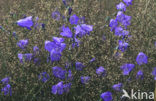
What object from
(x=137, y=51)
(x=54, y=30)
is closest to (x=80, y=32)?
(x=54, y=30)

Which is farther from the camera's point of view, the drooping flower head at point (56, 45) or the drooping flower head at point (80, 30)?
the drooping flower head at point (80, 30)

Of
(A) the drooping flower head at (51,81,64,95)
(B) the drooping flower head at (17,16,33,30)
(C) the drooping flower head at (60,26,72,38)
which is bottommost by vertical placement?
(A) the drooping flower head at (51,81,64,95)

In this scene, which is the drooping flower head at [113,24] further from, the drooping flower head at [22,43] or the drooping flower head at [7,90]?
the drooping flower head at [7,90]

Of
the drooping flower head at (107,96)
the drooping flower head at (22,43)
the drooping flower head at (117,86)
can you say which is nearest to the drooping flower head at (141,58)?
the drooping flower head at (117,86)

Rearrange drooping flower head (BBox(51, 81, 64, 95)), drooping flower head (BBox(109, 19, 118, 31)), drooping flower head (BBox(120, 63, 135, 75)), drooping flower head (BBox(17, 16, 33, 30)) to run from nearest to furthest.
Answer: drooping flower head (BBox(120, 63, 135, 75))
drooping flower head (BBox(51, 81, 64, 95))
drooping flower head (BBox(17, 16, 33, 30))
drooping flower head (BBox(109, 19, 118, 31))

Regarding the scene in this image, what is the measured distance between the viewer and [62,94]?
1.74m

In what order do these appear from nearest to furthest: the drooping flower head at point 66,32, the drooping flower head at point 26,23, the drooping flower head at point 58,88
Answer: the drooping flower head at point 58,88 → the drooping flower head at point 66,32 → the drooping flower head at point 26,23

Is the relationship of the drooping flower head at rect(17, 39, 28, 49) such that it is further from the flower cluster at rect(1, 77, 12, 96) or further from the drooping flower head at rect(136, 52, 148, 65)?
the drooping flower head at rect(136, 52, 148, 65)

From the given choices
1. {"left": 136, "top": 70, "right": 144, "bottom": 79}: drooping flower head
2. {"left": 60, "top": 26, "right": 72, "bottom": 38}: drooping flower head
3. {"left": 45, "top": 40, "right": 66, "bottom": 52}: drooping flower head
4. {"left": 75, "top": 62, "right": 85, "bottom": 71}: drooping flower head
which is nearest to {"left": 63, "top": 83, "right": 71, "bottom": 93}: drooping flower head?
{"left": 75, "top": 62, "right": 85, "bottom": 71}: drooping flower head

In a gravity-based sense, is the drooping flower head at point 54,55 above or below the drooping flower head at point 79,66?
above

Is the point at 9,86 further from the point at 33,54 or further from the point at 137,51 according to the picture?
the point at 137,51

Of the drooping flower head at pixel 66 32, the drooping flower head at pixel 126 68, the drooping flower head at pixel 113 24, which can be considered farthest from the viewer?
the drooping flower head at pixel 113 24

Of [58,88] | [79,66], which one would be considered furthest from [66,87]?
[79,66]

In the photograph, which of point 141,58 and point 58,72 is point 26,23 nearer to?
point 58,72
